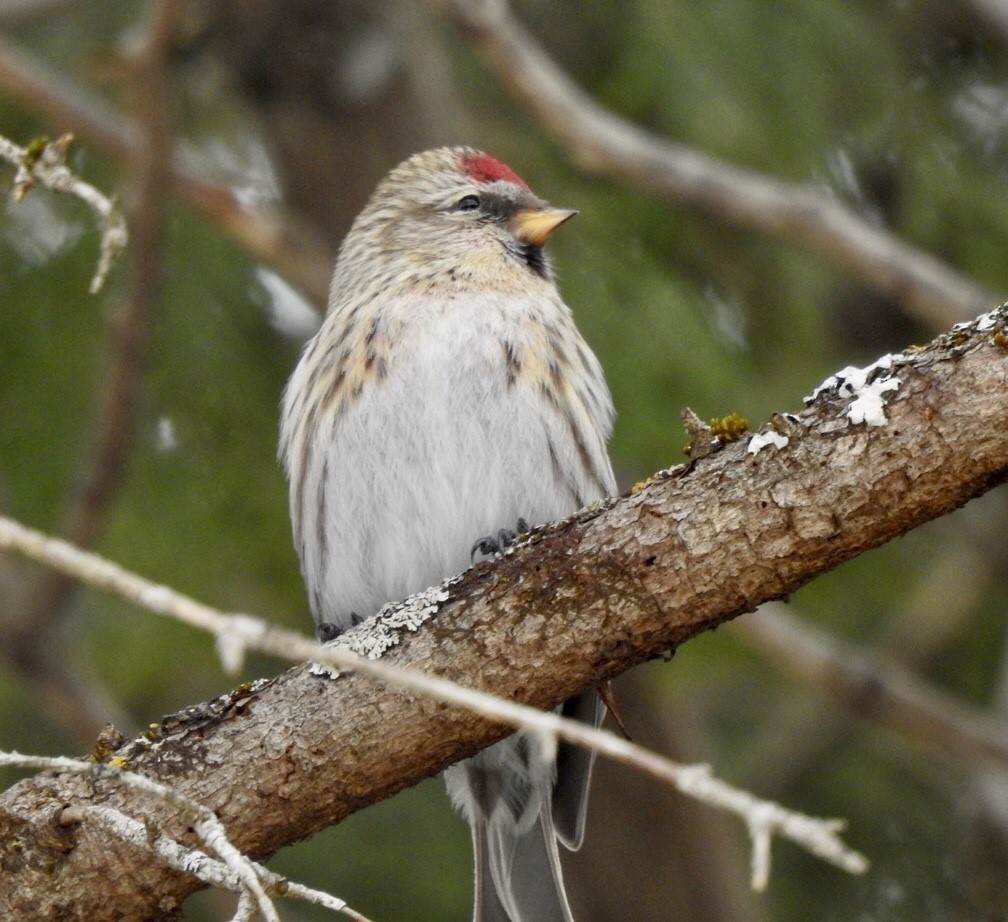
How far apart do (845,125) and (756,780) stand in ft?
7.13

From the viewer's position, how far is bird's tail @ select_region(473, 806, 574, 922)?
3.71 m

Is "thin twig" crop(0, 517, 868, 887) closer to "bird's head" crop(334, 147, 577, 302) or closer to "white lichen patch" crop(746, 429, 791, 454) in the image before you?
"white lichen patch" crop(746, 429, 791, 454)

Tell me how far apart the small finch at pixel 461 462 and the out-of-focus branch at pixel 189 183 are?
4.35 feet

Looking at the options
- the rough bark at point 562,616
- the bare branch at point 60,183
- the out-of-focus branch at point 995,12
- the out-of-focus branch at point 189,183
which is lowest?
the rough bark at point 562,616

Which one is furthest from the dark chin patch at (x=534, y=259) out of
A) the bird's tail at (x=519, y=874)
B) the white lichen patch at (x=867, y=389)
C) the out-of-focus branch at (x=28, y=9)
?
the out-of-focus branch at (x=28, y=9)

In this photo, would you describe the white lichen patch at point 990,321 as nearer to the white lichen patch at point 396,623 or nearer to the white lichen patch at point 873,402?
the white lichen patch at point 873,402

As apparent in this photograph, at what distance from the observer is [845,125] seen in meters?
5.38

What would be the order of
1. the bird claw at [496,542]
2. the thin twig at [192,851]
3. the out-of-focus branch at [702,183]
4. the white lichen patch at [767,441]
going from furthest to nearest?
the out-of-focus branch at [702,183] → the bird claw at [496,542] → the white lichen patch at [767,441] → the thin twig at [192,851]

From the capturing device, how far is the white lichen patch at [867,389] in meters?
2.50

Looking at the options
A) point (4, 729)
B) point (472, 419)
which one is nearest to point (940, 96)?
point (472, 419)

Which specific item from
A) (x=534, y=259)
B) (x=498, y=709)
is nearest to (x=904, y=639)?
(x=534, y=259)

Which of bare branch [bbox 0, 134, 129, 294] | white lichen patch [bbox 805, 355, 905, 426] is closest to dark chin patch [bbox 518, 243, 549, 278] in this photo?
bare branch [bbox 0, 134, 129, 294]

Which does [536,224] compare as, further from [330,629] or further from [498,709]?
[498,709]

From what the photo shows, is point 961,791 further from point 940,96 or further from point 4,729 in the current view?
point 4,729
